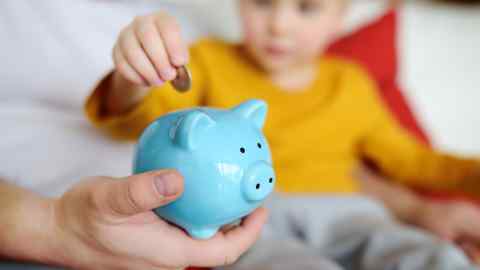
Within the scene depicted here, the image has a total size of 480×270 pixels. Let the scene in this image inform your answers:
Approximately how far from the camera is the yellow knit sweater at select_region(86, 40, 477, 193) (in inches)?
31.6

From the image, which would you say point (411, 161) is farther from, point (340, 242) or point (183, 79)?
point (183, 79)

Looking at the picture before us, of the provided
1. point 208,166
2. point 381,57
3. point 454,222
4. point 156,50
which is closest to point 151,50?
point 156,50

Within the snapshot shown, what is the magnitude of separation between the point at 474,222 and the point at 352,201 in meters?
0.17

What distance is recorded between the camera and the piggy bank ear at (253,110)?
0.45 m

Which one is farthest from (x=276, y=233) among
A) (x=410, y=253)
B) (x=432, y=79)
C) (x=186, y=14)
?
(x=432, y=79)

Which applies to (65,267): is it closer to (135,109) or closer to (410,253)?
(135,109)

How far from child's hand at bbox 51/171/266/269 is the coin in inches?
4.3

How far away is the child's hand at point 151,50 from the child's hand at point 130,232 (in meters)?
0.11

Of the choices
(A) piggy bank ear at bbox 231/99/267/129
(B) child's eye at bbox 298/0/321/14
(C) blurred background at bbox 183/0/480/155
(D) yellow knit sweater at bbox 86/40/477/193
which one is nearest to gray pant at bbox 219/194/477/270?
(D) yellow knit sweater at bbox 86/40/477/193

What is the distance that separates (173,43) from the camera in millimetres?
446

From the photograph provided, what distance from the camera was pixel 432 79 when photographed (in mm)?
1179

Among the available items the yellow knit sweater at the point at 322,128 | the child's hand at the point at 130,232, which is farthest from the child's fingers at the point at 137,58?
the yellow knit sweater at the point at 322,128

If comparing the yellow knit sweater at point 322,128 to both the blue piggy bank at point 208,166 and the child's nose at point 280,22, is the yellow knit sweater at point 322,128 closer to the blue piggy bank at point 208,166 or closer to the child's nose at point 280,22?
the child's nose at point 280,22

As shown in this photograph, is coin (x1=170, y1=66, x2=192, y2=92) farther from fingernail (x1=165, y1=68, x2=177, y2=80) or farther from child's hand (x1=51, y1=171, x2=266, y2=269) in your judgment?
child's hand (x1=51, y1=171, x2=266, y2=269)
